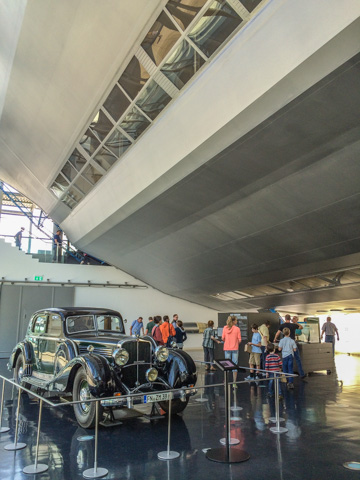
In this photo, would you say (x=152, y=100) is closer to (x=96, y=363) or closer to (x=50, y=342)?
(x=50, y=342)

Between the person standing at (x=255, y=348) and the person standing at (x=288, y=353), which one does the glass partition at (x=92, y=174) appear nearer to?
the person standing at (x=255, y=348)

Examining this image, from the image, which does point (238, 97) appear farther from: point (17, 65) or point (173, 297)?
point (173, 297)

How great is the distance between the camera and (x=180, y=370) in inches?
278

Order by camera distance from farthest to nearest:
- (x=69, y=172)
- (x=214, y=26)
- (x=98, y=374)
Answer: (x=69, y=172) < (x=214, y=26) < (x=98, y=374)

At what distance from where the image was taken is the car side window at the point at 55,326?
26.4 feet

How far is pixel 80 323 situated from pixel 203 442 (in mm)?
3797

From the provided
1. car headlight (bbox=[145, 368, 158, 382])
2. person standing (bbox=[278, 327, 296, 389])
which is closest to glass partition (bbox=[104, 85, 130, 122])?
car headlight (bbox=[145, 368, 158, 382])

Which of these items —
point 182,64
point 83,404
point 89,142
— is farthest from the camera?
point 89,142

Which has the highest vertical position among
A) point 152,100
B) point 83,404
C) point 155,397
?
point 152,100

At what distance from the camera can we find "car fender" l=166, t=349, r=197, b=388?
22.9ft

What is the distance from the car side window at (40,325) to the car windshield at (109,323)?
4.08 feet

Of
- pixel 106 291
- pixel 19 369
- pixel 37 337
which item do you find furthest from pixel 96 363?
pixel 106 291

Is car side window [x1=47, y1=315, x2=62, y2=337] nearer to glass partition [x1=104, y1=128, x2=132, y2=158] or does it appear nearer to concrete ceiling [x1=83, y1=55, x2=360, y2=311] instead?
concrete ceiling [x1=83, y1=55, x2=360, y2=311]

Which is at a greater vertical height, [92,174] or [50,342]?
[92,174]
